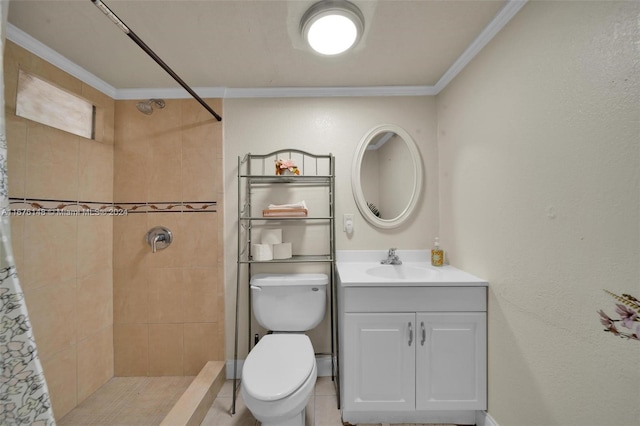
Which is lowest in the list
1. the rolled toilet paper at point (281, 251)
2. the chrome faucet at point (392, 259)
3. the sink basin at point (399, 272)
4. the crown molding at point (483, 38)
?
the sink basin at point (399, 272)

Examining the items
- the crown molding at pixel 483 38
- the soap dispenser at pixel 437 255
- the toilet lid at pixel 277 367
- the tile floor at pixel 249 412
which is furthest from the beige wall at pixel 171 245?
the crown molding at pixel 483 38

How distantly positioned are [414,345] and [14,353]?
1561mm

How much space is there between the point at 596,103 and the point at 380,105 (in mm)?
1269

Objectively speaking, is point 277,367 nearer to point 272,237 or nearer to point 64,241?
point 272,237

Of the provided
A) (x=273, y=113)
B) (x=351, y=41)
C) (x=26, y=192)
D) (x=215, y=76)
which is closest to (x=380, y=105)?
(x=351, y=41)

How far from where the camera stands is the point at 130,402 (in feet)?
5.37

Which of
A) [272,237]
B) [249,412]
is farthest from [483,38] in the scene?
[249,412]

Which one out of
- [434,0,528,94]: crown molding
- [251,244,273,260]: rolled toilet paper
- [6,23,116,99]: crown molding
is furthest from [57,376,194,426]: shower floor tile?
[434,0,528,94]: crown molding

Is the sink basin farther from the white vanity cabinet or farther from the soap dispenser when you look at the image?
the white vanity cabinet

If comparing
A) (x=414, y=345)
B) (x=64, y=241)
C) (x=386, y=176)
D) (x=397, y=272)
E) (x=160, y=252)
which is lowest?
(x=414, y=345)

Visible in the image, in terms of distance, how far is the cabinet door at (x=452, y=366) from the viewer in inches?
54.5

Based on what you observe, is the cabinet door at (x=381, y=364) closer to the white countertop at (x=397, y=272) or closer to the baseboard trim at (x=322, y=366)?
the white countertop at (x=397, y=272)

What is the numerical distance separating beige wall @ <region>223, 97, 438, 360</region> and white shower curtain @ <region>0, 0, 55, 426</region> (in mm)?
1243

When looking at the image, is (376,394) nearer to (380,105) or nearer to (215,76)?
(380,105)
